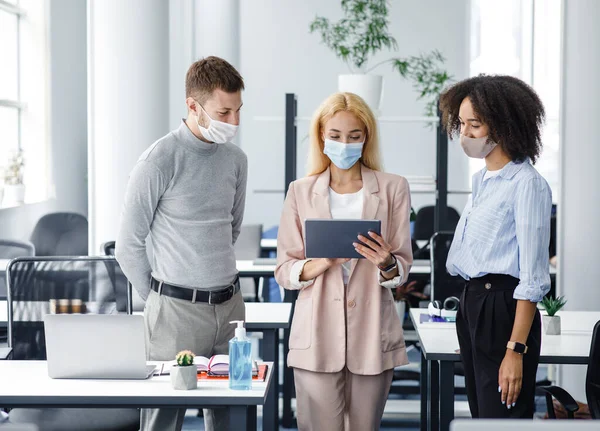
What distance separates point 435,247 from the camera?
414 centimetres

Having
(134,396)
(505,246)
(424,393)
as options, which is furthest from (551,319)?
(134,396)

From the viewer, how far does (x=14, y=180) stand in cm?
699

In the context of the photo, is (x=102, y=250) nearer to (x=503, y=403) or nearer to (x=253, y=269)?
(x=253, y=269)

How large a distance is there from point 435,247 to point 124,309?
1.67 metres

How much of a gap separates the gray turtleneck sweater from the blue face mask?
38 cm

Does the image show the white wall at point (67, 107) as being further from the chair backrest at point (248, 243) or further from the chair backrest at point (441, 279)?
the chair backrest at point (441, 279)

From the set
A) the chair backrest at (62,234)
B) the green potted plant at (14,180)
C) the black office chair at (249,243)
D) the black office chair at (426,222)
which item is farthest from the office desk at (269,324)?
the green potted plant at (14,180)

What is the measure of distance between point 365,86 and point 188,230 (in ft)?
8.74

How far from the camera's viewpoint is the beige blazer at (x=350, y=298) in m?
2.51

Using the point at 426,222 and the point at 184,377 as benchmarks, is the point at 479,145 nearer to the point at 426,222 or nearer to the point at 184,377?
the point at 184,377

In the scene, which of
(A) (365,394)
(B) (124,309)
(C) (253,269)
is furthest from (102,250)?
(A) (365,394)

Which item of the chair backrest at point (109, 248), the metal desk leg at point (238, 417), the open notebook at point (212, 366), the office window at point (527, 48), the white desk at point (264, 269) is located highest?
the office window at point (527, 48)

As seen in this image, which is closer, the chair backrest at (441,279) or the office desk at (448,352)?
the office desk at (448,352)

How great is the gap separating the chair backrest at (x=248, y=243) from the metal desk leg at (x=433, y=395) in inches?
110
